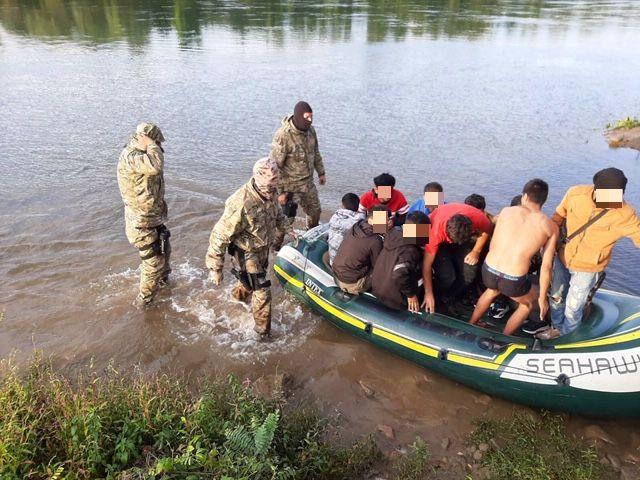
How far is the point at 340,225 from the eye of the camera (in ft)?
17.1

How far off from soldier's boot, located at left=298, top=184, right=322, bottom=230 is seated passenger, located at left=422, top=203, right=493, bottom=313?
7.65 feet

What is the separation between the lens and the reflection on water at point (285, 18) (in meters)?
22.6

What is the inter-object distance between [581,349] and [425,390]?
138 cm

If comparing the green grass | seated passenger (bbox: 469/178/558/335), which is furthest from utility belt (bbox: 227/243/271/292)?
the green grass

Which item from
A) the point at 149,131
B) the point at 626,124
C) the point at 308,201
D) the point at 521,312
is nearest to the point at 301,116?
the point at 308,201

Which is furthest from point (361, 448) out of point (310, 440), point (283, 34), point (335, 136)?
point (283, 34)

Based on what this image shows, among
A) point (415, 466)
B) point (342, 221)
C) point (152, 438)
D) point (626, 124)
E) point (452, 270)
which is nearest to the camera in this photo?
point (152, 438)

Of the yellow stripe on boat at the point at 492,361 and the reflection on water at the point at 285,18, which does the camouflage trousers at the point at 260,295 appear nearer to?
the yellow stripe on boat at the point at 492,361

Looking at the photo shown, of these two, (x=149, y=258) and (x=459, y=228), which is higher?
(x=459, y=228)

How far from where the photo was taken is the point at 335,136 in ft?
36.3

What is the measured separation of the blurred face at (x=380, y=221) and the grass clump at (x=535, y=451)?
1.84 m

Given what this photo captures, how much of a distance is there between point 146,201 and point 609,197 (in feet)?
13.5

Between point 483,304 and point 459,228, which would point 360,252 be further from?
point 483,304

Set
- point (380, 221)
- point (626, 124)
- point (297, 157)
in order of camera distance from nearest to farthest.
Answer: point (380, 221) < point (297, 157) < point (626, 124)
